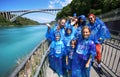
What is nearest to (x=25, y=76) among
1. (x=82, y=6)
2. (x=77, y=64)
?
(x=77, y=64)

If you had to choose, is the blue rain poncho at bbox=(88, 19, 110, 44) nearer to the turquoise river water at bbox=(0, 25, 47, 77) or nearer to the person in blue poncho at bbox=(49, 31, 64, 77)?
the person in blue poncho at bbox=(49, 31, 64, 77)

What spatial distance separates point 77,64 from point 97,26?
1.88 metres

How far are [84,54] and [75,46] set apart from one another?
582mm

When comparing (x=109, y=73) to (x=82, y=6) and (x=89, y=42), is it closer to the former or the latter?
(x=89, y=42)

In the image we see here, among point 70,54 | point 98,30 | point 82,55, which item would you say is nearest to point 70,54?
point 70,54

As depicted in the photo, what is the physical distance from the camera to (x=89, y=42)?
4.60m

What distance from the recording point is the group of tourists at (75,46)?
4652 millimetres

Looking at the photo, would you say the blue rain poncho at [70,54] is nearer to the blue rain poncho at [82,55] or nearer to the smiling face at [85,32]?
the blue rain poncho at [82,55]

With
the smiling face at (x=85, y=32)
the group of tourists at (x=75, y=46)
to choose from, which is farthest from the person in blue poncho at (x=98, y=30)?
the smiling face at (x=85, y=32)

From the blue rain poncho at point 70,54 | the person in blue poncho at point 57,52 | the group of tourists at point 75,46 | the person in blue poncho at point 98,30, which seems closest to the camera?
the group of tourists at point 75,46

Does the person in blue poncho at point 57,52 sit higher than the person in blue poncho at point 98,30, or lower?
lower

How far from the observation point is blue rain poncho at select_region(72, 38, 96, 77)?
15.1ft

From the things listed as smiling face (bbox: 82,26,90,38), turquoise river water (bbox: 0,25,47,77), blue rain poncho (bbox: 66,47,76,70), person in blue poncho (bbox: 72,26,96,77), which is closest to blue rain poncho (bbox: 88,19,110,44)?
blue rain poncho (bbox: 66,47,76,70)

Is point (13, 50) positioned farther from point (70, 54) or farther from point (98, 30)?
point (70, 54)
